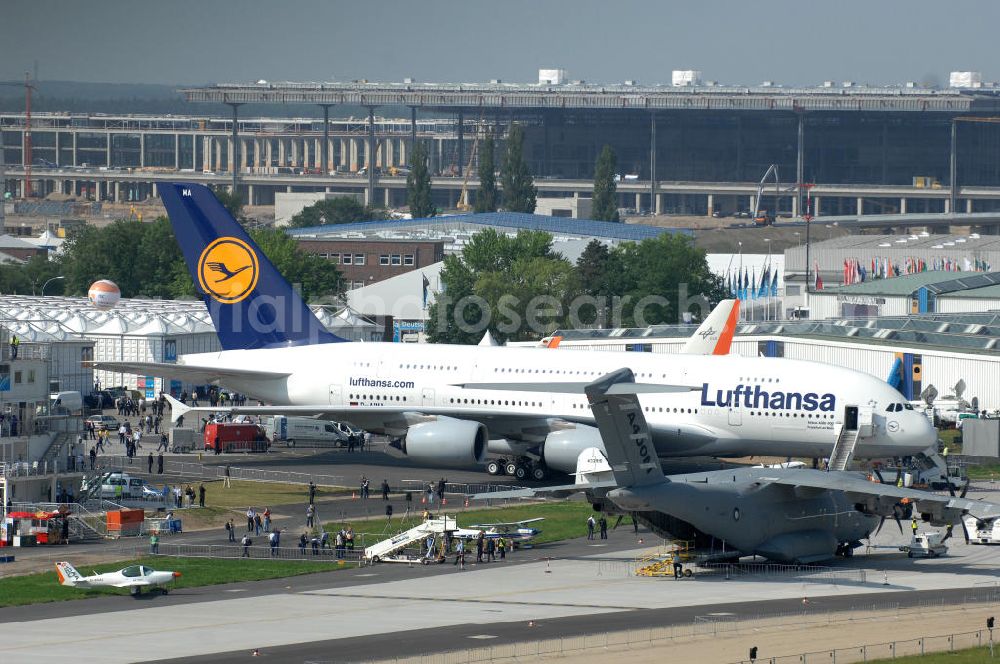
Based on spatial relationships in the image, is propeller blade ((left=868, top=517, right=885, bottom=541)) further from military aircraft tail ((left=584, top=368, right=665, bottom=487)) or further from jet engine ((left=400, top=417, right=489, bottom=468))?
jet engine ((left=400, top=417, right=489, bottom=468))

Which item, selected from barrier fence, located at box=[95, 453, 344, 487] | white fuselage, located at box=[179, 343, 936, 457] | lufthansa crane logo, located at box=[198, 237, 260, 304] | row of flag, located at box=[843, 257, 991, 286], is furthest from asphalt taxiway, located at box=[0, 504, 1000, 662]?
row of flag, located at box=[843, 257, 991, 286]

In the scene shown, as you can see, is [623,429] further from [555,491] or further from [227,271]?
[227,271]

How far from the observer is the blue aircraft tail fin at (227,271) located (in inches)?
3573

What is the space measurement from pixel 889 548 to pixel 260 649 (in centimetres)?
2915

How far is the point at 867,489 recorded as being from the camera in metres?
59.4

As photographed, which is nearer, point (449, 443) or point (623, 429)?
point (623, 429)

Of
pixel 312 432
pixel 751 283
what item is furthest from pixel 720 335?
pixel 751 283

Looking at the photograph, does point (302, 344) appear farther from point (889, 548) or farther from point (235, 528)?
point (889, 548)

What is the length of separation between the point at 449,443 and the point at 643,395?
9.32 meters

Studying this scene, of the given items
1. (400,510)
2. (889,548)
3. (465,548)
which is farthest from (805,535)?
(400,510)

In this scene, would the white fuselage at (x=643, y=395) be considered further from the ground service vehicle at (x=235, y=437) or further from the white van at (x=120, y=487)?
the white van at (x=120, y=487)

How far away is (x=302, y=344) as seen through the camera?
91.7 meters

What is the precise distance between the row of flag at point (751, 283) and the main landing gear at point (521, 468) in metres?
80.8

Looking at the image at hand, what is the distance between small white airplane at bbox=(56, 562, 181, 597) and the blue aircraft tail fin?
31965 mm
